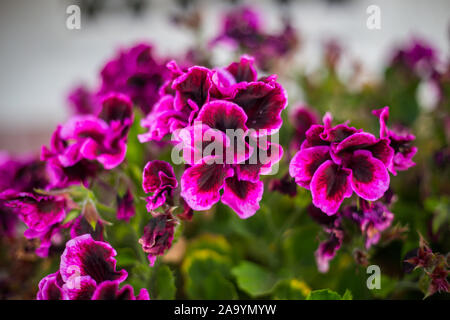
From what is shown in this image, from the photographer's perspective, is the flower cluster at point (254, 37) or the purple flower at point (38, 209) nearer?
the purple flower at point (38, 209)

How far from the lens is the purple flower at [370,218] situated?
39cm

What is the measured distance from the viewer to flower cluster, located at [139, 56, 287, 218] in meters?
0.34

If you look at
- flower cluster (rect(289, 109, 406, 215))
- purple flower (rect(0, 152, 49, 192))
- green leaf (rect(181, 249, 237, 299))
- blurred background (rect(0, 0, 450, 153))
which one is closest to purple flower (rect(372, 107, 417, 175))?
flower cluster (rect(289, 109, 406, 215))

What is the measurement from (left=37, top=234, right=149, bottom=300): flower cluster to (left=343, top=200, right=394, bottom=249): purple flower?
0.22m

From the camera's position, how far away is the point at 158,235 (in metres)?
0.35

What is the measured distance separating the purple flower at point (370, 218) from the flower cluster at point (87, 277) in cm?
22

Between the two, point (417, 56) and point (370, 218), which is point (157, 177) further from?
point (417, 56)

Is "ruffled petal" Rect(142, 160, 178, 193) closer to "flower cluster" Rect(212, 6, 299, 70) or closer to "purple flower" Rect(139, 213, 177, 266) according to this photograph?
"purple flower" Rect(139, 213, 177, 266)

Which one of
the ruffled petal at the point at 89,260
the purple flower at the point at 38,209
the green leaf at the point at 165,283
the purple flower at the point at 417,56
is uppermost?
the purple flower at the point at 417,56

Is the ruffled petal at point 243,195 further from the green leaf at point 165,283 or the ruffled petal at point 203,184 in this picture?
the green leaf at point 165,283

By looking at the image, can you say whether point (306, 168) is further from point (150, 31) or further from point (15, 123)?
point (15, 123)

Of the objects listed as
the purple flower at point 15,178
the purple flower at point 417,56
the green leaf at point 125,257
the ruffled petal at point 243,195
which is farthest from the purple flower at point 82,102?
the purple flower at point 417,56

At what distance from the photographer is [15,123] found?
2.47 meters

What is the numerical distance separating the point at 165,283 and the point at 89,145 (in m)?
0.17
